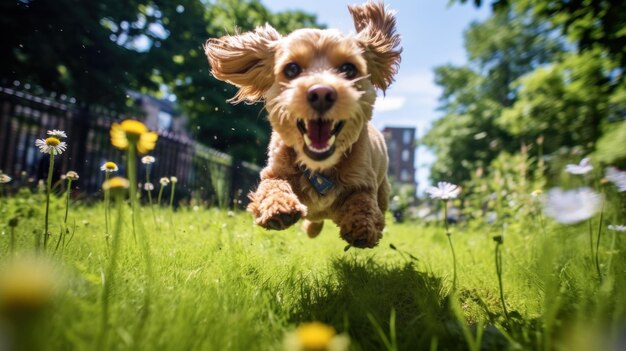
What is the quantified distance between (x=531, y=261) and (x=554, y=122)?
684 centimetres

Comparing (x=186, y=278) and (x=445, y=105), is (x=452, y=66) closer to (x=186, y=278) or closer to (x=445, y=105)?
(x=445, y=105)

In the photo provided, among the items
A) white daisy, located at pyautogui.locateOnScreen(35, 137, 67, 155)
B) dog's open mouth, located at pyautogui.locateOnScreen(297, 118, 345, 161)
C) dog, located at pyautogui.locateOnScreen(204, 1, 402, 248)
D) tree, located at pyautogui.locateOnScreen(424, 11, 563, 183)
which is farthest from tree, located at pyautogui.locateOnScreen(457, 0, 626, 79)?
tree, located at pyautogui.locateOnScreen(424, 11, 563, 183)

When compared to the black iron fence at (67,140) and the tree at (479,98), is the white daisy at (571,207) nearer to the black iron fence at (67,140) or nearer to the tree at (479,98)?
the black iron fence at (67,140)

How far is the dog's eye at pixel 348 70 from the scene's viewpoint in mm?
Answer: 2637

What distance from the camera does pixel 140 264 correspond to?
2059 millimetres

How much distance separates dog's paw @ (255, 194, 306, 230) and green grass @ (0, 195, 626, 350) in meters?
0.29

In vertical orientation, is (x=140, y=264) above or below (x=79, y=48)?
below

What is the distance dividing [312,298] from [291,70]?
4.91 ft

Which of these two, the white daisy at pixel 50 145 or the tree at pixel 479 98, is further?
the tree at pixel 479 98

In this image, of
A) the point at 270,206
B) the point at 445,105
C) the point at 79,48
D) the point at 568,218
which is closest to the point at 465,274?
the point at 568,218

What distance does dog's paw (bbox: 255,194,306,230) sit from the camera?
2.05 metres

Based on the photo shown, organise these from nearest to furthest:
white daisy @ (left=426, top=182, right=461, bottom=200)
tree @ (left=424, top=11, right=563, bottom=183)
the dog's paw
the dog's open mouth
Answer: white daisy @ (left=426, top=182, right=461, bottom=200)
the dog's paw
the dog's open mouth
tree @ (left=424, top=11, right=563, bottom=183)

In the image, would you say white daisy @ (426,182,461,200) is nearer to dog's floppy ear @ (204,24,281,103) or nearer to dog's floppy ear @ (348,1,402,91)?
dog's floppy ear @ (348,1,402,91)

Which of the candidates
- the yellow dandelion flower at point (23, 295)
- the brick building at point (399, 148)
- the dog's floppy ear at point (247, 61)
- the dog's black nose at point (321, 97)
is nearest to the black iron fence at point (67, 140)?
the brick building at point (399, 148)
